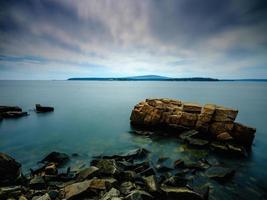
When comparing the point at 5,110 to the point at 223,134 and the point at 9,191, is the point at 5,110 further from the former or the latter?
the point at 223,134

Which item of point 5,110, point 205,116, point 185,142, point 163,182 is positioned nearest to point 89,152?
point 163,182

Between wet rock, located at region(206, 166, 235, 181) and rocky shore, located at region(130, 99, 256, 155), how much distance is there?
3.98m

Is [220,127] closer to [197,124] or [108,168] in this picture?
[197,124]

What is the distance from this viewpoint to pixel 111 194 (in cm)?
807

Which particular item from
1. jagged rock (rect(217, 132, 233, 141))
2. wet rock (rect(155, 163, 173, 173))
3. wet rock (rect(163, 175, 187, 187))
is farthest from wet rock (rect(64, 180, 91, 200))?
jagged rock (rect(217, 132, 233, 141))

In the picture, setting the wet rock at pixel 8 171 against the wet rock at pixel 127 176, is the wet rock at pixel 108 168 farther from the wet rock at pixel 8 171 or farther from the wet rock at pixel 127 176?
the wet rock at pixel 8 171

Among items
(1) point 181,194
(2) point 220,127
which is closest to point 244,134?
(2) point 220,127

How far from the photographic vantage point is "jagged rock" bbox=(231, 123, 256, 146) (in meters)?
16.3

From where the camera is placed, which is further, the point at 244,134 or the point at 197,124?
the point at 197,124

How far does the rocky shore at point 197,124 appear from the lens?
1631 cm

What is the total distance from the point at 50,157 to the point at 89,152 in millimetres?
3123

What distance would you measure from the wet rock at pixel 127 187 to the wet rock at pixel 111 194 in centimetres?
43

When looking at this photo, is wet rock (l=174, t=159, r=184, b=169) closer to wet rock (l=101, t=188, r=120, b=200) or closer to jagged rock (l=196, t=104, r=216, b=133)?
wet rock (l=101, t=188, r=120, b=200)

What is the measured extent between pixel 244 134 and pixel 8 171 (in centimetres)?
1894
